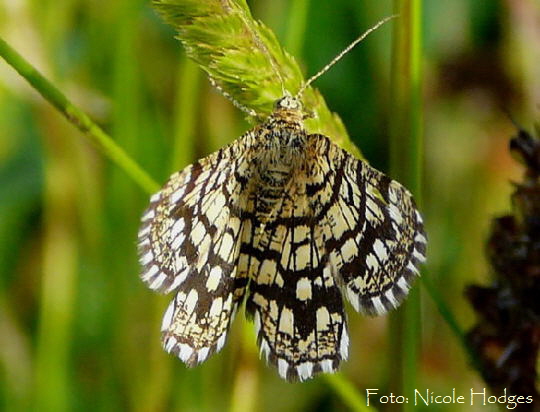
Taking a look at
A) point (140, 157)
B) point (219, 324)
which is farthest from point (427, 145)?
point (219, 324)

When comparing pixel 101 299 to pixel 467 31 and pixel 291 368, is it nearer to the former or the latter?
pixel 291 368

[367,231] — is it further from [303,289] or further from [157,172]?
[157,172]

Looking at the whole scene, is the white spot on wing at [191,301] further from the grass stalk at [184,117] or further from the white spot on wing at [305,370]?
the grass stalk at [184,117]

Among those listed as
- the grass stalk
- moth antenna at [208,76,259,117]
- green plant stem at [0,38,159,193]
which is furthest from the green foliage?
the grass stalk

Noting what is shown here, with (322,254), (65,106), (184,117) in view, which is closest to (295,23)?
(184,117)

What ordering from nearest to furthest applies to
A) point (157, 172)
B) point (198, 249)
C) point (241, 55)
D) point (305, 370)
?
point (241, 55), point (305, 370), point (198, 249), point (157, 172)

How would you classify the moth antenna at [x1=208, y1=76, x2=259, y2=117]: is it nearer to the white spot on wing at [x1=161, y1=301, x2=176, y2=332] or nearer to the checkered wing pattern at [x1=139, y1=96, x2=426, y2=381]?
the checkered wing pattern at [x1=139, y1=96, x2=426, y2=381]
